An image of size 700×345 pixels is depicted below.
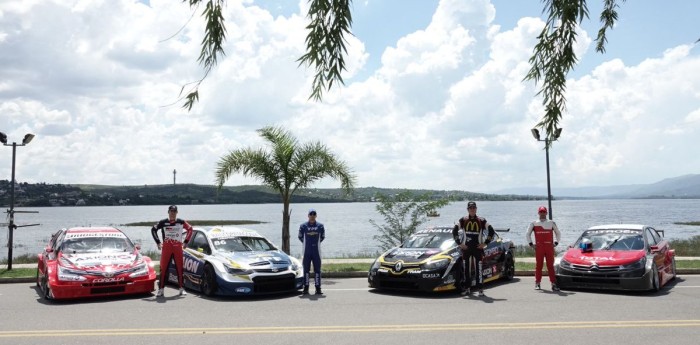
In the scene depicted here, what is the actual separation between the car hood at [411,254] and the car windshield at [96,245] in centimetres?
566

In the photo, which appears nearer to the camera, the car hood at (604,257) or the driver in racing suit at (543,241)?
the car hood at (604,257)

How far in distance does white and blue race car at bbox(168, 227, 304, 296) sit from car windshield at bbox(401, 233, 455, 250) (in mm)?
2686

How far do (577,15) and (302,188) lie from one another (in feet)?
51.0

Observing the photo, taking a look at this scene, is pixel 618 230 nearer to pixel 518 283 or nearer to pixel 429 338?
pixel 518 283

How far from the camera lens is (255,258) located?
39.2 feet

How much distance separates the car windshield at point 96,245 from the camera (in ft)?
40.0

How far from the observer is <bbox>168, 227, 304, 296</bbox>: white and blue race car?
11.4m

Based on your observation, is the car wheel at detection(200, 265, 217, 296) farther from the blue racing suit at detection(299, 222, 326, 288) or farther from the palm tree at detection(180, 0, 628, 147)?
the palm tree at detection(180, 0, 628, 147)

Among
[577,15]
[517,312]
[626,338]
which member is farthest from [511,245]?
[577,15]

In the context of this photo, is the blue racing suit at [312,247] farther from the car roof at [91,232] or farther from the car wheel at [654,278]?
the car wheel at [654,278]

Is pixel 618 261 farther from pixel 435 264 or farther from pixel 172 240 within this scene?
pixel 172 240

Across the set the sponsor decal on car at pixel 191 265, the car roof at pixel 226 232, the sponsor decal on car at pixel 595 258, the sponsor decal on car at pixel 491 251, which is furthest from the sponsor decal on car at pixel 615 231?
the sponsor decal on car at pixel 191 265

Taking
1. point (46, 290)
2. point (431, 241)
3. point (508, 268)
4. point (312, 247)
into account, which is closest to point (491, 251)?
point (508, 268)

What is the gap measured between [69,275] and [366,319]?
6.00 m
